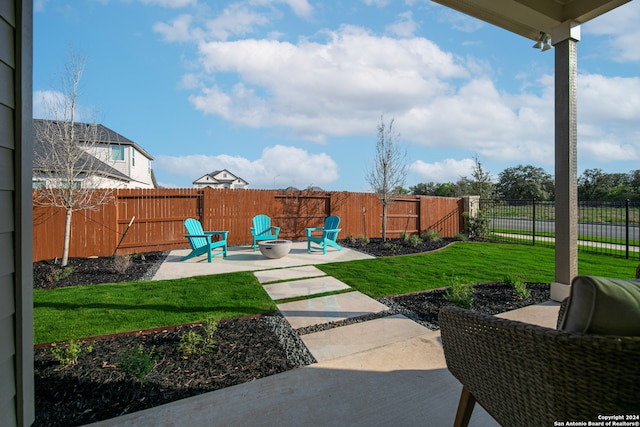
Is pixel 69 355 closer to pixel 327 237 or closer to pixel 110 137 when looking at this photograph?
pixel 327 237

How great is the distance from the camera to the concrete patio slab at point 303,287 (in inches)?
153

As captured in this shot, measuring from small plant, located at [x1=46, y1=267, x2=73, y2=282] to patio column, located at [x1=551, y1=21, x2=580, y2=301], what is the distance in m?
6.97

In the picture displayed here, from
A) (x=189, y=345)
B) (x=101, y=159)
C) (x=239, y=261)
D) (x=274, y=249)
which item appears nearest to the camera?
(x=189, y=345)

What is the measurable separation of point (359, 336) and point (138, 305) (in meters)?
2.53

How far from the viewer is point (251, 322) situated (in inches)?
116

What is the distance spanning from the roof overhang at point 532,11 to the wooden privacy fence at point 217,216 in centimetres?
669

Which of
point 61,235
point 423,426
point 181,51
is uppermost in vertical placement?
point 181,51

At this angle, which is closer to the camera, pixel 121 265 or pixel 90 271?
pixel 121 265

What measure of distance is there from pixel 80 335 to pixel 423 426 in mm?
2809

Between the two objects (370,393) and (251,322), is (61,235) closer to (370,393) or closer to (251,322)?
(251,322)

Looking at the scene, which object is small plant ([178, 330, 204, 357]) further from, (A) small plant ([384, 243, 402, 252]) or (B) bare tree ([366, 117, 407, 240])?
(B) bare tree ([366, 117, 407, 240])

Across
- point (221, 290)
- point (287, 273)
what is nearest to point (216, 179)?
point (287, 273)

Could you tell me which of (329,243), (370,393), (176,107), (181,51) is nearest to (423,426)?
(370,393)

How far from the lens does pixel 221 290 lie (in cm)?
399
